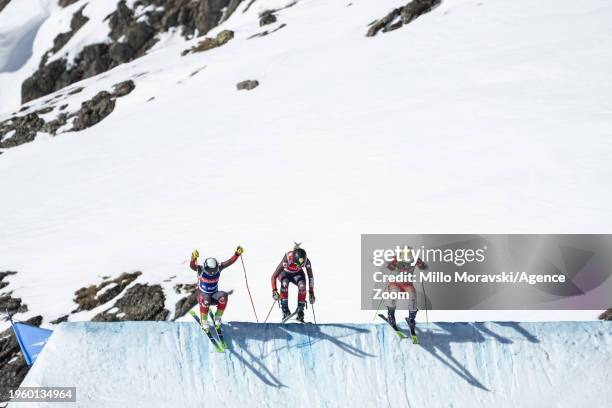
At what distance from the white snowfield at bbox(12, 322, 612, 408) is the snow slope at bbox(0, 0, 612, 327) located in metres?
2.03

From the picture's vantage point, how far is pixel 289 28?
5250 centimetres

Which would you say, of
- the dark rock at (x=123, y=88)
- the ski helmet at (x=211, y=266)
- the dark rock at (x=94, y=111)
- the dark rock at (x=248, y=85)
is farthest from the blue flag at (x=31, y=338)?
the dark rock at (x=123, y=88)

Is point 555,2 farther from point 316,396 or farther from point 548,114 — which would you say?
point 316,396

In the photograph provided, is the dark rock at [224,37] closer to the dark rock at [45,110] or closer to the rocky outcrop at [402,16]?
the dark rock at [45,110]

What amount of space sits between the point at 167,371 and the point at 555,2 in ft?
129

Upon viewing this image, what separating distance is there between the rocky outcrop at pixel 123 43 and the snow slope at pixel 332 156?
26.2 metres

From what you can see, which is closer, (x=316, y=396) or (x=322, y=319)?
(x=316, y=396)

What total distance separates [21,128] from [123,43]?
28530 mm

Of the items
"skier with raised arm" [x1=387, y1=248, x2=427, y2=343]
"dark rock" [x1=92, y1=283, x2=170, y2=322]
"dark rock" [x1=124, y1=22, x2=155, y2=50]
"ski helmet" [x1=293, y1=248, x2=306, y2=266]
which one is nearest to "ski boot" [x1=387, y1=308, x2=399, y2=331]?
"skier with raised arm" [x1=387, y1=248, x2=427, y2=343]

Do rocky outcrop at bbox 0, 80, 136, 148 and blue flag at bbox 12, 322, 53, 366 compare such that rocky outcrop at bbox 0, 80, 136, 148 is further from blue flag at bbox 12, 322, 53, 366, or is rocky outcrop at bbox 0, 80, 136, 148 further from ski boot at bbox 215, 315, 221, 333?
ski boot at bbox 215, 315, 221, 333

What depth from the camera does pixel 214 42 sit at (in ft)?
188

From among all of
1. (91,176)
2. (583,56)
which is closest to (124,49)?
(91,176)

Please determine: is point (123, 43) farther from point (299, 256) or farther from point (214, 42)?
point (299, 256)

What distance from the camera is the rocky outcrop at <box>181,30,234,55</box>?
187 ft
